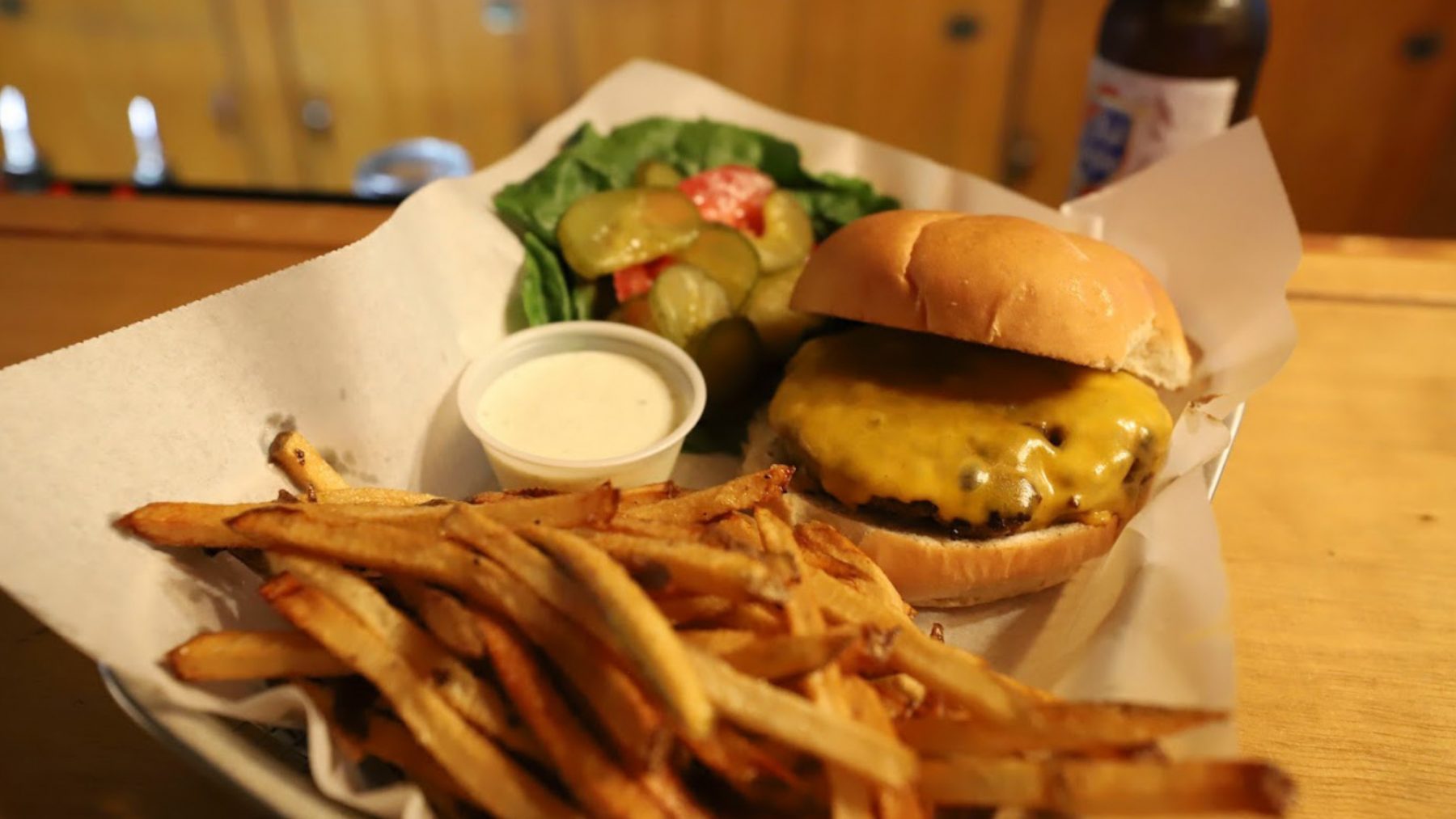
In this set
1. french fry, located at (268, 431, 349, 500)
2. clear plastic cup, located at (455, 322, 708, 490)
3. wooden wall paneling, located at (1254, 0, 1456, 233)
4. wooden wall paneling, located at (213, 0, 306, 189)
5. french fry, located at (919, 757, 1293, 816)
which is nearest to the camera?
french fry, located at (919, 757, 1293, 816)

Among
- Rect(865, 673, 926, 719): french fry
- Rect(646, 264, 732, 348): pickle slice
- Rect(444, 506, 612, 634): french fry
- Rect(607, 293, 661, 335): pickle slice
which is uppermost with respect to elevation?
Rect(444, 506, 612, 634): french fry

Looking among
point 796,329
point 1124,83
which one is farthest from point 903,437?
point 1124,83

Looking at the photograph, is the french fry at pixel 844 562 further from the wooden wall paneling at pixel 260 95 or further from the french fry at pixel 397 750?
the wooden wall paneling at pixel 260 95

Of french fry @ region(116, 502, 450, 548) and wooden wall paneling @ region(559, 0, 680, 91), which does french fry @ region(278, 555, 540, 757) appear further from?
wooden wall paneling @ region(559, 0, 680, 91)

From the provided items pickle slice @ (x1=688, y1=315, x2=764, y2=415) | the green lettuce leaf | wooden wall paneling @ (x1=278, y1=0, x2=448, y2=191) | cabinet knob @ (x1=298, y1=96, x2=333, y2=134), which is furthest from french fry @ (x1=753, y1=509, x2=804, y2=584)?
cabinet knob @ (x1=298, y1=96, x2=333, y2=134)

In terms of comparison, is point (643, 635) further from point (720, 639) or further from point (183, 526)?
point (183, 526)

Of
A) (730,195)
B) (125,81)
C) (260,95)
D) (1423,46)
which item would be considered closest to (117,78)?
(125,81)
